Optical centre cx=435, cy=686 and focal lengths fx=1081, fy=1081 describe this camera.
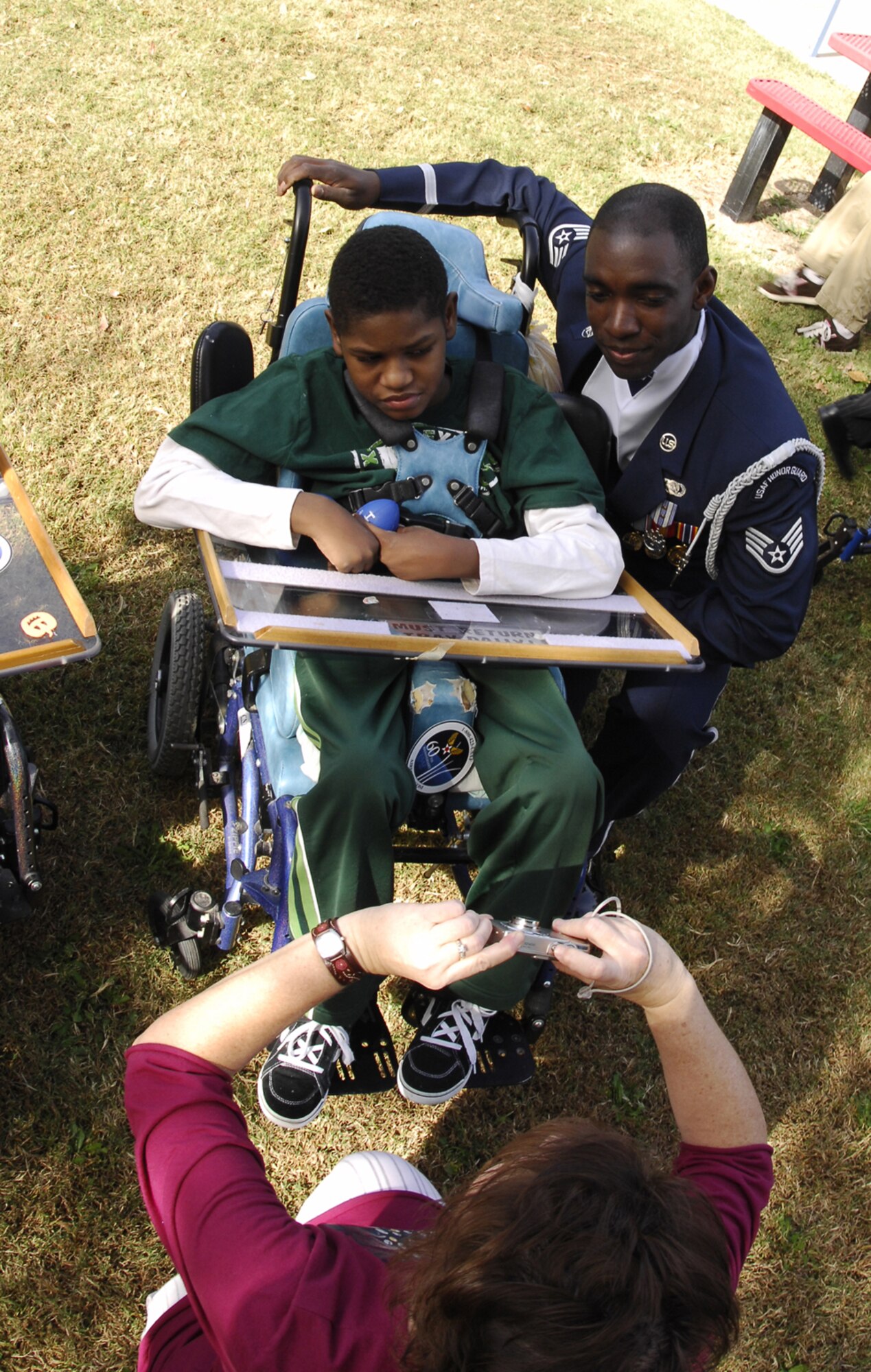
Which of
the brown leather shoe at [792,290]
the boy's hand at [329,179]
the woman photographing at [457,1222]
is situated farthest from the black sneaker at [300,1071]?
the brown leather shoe at [792,290]

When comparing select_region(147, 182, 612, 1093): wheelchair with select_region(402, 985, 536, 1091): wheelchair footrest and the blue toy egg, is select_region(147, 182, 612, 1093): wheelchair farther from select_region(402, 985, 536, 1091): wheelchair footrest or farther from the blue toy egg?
the blue toy egg

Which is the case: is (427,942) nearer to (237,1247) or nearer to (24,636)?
(237,1247)

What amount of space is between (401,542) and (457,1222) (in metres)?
1.60

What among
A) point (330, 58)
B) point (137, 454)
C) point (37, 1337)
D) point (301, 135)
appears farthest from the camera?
point (330, 58)

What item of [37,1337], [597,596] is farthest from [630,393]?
[37,1337]

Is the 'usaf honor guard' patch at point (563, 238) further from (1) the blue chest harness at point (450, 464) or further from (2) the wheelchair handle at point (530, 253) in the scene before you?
(1) the blue chest harness at point (450, 464)

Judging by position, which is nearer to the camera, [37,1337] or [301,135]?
[37,1337]

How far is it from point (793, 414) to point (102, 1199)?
259cm

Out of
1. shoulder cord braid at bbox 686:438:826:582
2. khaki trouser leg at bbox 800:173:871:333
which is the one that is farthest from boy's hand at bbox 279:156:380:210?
khaki trouser leg at bbox 800:173:871:333

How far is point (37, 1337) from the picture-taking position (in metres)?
2.32

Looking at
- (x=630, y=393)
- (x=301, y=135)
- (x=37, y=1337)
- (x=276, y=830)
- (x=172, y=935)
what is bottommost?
(x=37, y=1337)

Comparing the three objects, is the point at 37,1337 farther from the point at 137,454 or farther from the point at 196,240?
the point at 196,240

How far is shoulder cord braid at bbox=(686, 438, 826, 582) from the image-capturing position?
2732 mm

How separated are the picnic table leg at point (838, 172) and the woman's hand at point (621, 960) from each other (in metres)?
6.79
